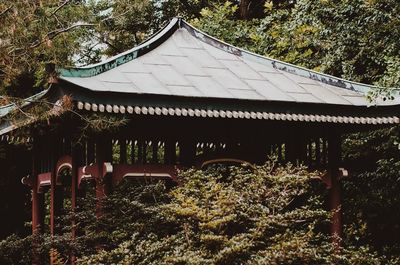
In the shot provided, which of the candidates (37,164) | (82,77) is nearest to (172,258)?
(82,77)

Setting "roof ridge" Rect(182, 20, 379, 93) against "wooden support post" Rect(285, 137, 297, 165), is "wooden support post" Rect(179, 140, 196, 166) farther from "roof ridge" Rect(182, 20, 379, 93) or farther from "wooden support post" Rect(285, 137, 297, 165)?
"roof ridge" Rect(182, 20, 379, 93)

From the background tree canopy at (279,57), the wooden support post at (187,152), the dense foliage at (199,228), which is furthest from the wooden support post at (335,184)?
the wooden support post at (187,152)

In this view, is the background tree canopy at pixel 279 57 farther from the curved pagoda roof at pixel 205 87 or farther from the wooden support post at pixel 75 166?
the wooden support post at pixel 75 166

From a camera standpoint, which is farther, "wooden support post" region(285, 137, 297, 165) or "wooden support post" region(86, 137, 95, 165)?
"wooden support post" region(285, 137, 297, 165)

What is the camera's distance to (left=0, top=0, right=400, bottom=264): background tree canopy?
6891mm

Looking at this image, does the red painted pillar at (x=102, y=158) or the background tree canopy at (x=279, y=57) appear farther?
the red painted pillar at (x=102, y=158)

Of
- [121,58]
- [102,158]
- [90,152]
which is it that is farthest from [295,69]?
[102,158]

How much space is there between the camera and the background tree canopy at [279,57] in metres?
6.89

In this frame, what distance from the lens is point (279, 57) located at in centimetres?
1378

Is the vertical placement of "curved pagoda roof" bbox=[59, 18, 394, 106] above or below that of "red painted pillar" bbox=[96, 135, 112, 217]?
above

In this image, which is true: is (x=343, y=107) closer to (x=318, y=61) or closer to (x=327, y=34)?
(x=327, y=34)

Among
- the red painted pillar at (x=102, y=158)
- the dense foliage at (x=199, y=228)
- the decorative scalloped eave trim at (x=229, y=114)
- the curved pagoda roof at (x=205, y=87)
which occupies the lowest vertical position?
the dense foliage at (x=199, y=228)

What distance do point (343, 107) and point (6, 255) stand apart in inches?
171

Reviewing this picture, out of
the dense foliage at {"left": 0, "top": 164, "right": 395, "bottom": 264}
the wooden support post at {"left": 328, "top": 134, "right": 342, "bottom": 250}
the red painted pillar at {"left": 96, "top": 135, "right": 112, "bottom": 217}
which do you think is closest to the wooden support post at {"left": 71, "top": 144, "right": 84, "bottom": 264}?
the red painted pillar at {"left": 96, "top": 135, "right": 112, "bottom": 217}
